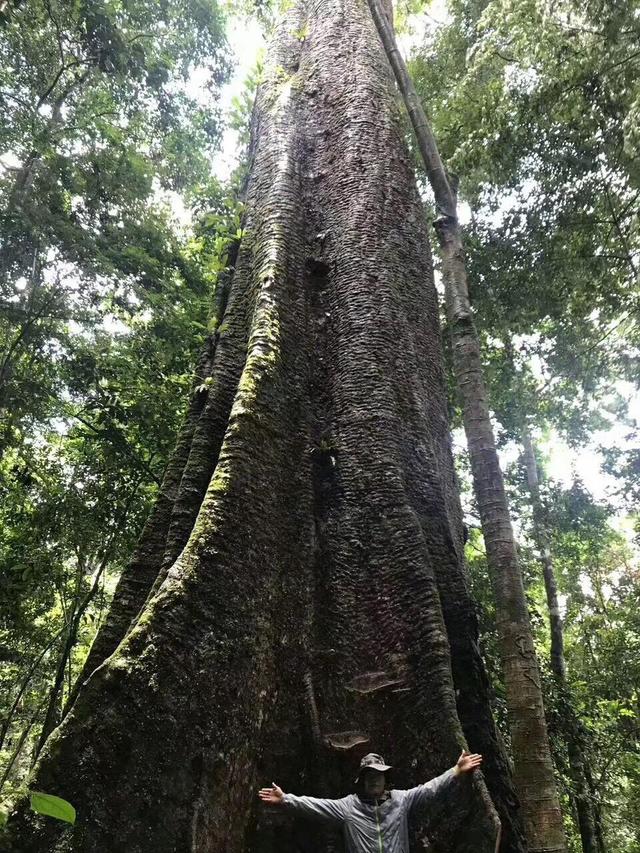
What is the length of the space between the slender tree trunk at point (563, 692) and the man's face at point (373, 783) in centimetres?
530

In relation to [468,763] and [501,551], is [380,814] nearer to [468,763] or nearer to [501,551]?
[468,763]

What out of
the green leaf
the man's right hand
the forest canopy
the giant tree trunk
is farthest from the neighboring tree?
the green leaf

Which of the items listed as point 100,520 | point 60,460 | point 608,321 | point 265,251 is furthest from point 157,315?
point 608,321

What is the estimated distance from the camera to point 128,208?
31.6 feet

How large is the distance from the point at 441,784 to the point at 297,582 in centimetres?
92

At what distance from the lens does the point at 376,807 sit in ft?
6.55

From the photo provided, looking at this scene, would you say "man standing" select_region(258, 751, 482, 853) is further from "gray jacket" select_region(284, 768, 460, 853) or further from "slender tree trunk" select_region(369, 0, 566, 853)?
"slender tree trunk" select_region(369, 0, 566, 853)

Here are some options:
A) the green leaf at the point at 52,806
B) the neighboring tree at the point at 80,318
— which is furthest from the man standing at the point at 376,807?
the neighboring tree at the point at 80,318

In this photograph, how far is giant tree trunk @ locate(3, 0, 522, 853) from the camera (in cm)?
183

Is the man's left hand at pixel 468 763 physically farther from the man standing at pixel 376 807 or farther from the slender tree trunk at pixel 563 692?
the slender tree trunk at pixel 563 692

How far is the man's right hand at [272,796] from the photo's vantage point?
1.96 meters

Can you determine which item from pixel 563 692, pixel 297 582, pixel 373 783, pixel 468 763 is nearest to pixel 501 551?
pixel 297 582

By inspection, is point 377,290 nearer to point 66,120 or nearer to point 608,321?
point 608,321

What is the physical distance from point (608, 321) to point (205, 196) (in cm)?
668
